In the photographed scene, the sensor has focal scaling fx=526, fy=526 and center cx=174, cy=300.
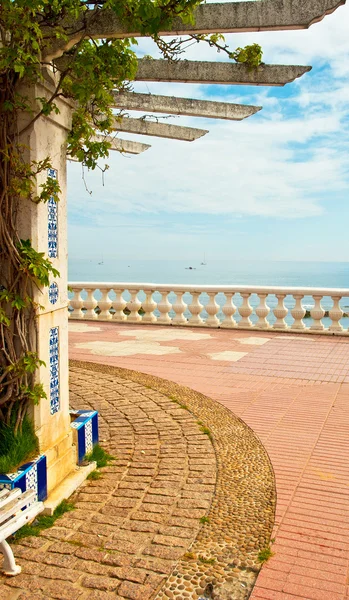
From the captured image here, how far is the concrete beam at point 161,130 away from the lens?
6.34 m

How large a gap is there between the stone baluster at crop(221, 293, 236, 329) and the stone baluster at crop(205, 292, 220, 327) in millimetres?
186

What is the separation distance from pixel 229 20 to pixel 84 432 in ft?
10.5

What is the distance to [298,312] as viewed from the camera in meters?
11.0

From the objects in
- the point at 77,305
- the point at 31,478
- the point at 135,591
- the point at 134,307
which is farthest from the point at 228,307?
the point at 135,591

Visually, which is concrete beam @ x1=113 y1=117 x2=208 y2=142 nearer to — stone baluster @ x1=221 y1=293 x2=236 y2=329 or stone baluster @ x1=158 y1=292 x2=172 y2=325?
stone baluster @ x1=221 y1=293 x2=236 y2=329

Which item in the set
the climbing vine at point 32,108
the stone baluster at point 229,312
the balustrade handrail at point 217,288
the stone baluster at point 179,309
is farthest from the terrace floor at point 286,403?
the climbing vine at point 32,108

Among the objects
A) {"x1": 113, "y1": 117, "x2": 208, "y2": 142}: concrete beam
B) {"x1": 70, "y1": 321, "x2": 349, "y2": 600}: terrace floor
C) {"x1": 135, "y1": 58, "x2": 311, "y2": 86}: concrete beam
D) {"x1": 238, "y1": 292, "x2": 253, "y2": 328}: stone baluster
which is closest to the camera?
{"x1": 70, "y1": 321, "x2": 349, "y2": 600}: terrace floor

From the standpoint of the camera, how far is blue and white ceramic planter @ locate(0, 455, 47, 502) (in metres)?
3.16

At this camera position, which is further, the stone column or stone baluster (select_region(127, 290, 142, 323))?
stone baluster (select_region(127, 290, 142, 323))

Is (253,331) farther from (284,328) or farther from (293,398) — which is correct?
(293,398)

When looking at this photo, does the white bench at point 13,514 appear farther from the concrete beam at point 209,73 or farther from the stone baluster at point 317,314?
the stone baluster at point 317,314

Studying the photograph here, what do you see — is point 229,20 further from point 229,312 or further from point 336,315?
point 229,312

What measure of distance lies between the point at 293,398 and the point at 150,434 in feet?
6.76

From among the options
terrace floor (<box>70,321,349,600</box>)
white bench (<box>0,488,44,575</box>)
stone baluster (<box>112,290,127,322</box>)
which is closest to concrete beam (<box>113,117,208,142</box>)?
terrace floor (<box>70,321,349,600</box>)
